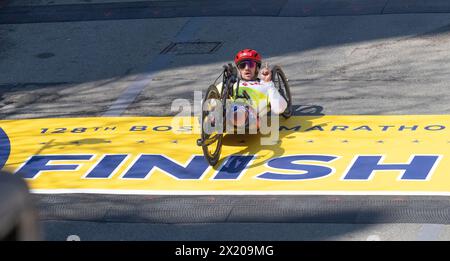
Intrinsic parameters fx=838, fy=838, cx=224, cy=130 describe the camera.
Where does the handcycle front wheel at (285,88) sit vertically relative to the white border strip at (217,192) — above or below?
above

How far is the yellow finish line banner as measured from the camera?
938cm

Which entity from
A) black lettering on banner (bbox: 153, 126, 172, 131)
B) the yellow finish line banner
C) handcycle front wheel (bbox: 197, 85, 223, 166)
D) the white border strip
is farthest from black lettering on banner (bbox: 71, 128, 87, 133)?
handcycle front wheel (bbox: 197, 85, 223, 166)

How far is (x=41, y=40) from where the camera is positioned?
16.6 metres

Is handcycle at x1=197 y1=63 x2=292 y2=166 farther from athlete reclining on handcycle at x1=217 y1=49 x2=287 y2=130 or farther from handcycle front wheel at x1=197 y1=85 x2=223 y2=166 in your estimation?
athlete reclining on handcycle at x1=217 y1=49 x2=287 y2=130

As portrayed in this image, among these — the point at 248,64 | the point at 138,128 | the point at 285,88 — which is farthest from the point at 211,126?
the point at 138,128

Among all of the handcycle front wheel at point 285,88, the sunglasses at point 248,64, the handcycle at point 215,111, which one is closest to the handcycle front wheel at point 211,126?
the handcycle at point 215,111

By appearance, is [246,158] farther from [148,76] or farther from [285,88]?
[148,76]

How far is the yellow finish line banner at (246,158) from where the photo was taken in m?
9.38

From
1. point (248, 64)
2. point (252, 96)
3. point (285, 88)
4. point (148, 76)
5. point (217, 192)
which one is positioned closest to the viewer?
point (217, 192)

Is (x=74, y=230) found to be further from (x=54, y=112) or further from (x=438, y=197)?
(x=54, y=112)

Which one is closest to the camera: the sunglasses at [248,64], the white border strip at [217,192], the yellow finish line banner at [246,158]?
the white border strip at [217,192]

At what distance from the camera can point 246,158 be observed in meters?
10.3

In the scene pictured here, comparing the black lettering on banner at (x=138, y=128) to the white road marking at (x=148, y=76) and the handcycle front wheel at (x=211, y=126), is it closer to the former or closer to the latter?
the white road marking at (x=148, y=76)

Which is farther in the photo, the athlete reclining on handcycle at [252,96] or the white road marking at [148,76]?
the white road marking at [148,76]
